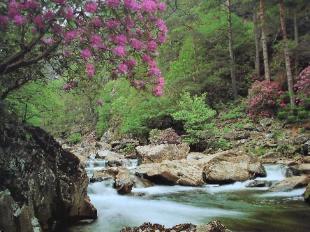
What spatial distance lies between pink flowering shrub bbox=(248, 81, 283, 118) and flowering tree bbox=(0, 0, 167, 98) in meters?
19.7

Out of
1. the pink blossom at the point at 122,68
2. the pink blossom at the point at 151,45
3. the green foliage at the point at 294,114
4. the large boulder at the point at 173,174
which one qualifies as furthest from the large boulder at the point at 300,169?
the pink blossom at the point at 122,68

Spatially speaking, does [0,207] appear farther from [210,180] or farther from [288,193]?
[210,180]

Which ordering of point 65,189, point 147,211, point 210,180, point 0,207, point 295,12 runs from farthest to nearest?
point 295,12 < point 210,180 < point 147,211 < point 65,189 < point 0,207

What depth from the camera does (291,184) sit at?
12766 millimetres

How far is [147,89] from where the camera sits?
23.8ft

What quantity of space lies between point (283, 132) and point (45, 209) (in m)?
16.6

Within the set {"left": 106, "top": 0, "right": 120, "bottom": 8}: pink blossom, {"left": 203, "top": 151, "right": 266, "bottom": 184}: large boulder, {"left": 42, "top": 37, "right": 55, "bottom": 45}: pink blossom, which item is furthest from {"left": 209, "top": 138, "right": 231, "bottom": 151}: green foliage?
{"left": 106, "top": 0, "right": 120, "bottom": 8}: pink blossom

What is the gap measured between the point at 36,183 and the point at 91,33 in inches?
128

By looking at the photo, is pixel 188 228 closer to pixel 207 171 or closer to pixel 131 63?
pixel 131 63

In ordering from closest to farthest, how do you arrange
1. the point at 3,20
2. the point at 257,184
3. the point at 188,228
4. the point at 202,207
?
the point at 3,20 → the point at 188,228 → the point at 202,207 → the point at 257,184

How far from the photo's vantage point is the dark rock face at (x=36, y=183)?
23.5 feet

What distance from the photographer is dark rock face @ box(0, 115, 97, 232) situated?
7.16 metres

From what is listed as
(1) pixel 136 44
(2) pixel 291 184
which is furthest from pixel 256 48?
(1) pixel 136 44

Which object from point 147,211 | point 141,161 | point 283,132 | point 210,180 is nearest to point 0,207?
point 147,211
